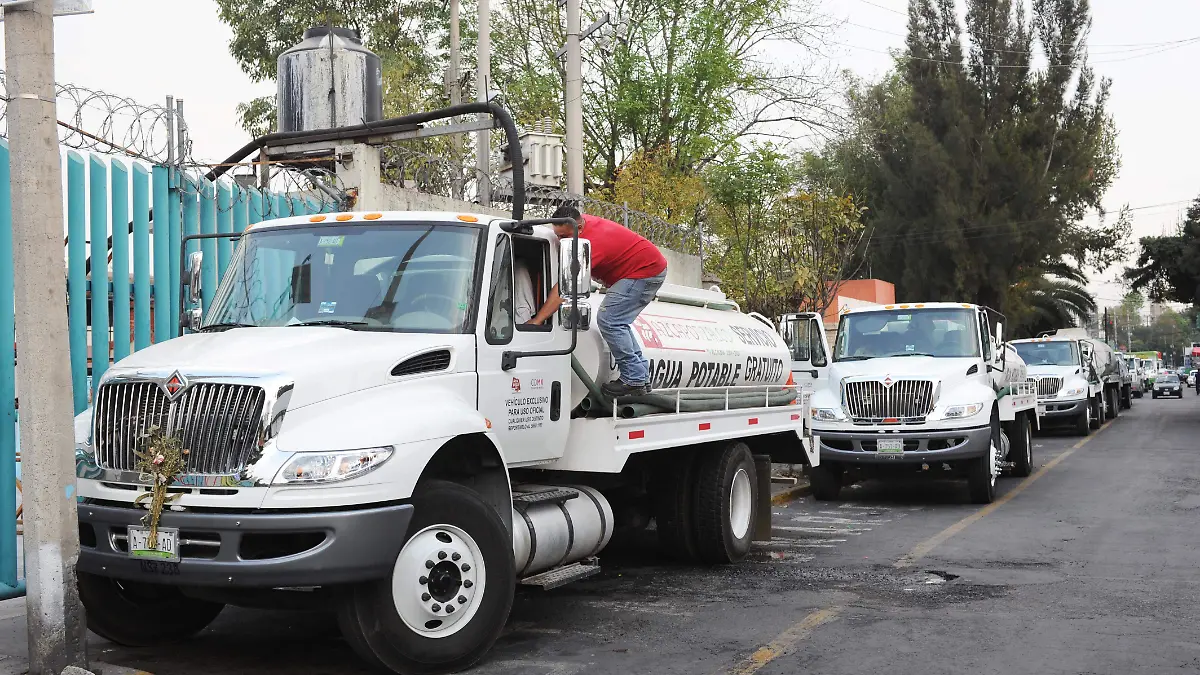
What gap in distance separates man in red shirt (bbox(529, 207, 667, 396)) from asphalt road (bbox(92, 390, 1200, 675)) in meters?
1.56

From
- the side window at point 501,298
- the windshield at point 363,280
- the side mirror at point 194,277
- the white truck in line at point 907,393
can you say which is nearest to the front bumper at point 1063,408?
the white truck in line at point 907,393

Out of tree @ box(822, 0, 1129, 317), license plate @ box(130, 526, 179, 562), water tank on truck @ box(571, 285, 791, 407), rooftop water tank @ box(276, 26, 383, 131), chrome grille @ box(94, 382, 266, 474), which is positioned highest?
tree @ box(822, 0, 1129, 317)

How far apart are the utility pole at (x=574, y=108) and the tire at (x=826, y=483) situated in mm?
4588

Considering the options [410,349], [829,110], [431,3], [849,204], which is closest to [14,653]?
[410,349]

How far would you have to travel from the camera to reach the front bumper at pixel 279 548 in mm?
5707

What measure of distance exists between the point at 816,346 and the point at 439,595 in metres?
8.58

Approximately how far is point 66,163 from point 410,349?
10.0 ft

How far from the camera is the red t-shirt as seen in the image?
821cm

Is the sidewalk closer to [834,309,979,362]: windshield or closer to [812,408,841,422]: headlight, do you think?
[812,408,841,422]: headlight

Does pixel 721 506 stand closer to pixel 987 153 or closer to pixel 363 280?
pixel 363 280

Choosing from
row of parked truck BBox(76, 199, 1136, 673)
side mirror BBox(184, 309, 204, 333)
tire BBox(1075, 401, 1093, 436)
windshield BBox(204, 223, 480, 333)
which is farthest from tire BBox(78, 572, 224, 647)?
tire BBox(1075, 401, 1093, 436)

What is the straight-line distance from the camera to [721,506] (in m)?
9.66

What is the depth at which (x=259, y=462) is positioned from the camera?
580 cm

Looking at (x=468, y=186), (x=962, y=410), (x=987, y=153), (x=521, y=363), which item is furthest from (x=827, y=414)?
(x=987, y=153)
